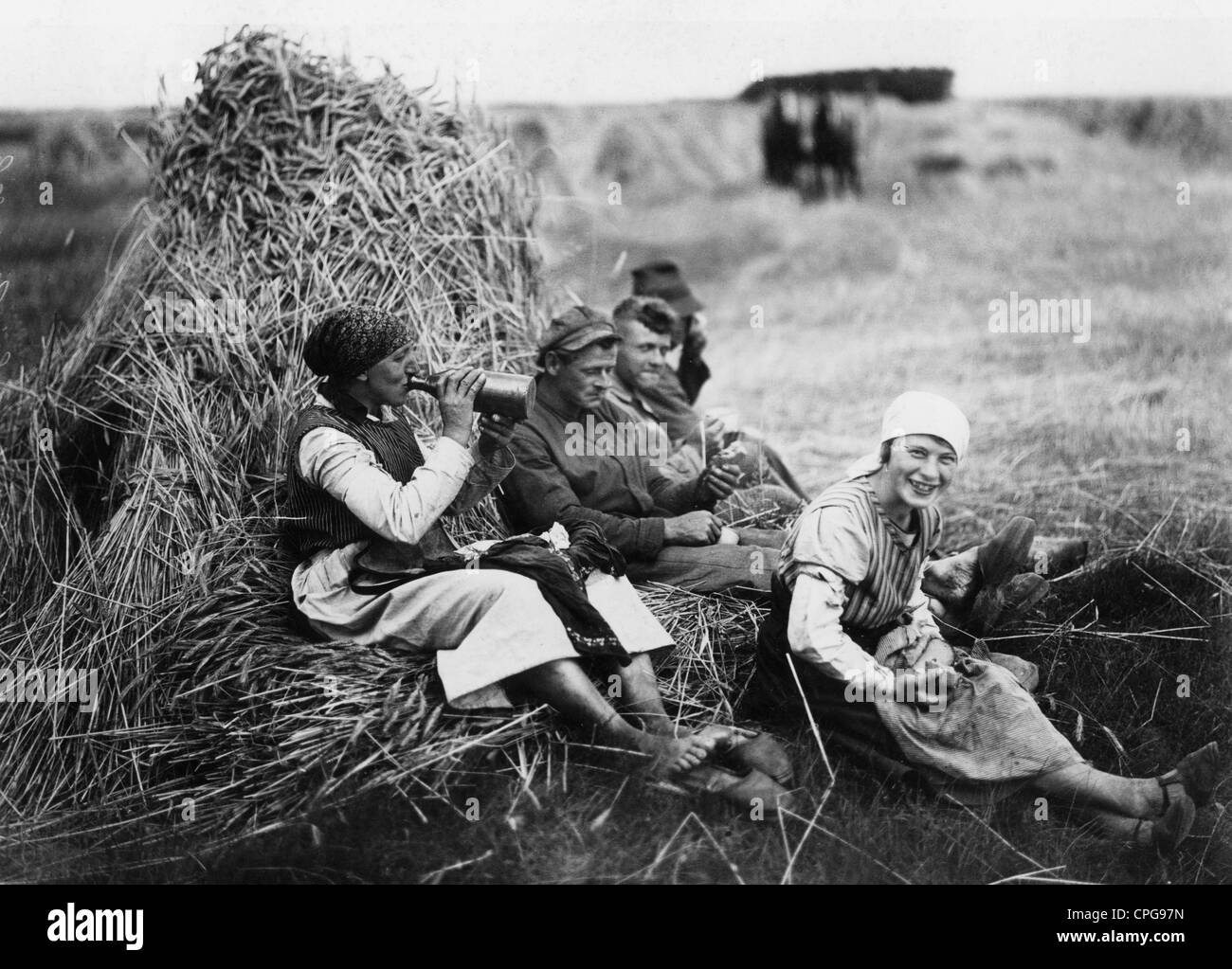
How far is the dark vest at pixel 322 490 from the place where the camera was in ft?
18.5

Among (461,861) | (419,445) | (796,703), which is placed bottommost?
(461,861)

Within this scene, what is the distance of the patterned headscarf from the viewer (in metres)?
5.63

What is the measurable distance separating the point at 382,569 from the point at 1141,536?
10.2ft

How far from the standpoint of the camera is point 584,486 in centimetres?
599

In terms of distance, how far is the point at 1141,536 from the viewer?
20.9 feet

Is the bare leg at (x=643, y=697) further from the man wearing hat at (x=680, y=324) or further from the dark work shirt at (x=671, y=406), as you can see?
the man wearing hat at (x=680, y=324)

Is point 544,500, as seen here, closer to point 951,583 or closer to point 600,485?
point 600,485

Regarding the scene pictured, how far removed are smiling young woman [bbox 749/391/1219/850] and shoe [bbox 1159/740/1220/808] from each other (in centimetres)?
17

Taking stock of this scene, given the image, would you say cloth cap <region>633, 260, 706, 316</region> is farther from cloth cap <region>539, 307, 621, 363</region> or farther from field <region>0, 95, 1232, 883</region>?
cloth cap <region>539, 307, 621, 363</region>

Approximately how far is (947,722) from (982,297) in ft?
5.91

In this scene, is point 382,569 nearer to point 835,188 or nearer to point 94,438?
point 94,438

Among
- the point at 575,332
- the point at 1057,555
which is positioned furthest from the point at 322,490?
the point at 1057,555

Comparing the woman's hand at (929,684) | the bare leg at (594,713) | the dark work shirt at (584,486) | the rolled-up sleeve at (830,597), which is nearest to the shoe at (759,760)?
the bare leg at (594,713)
